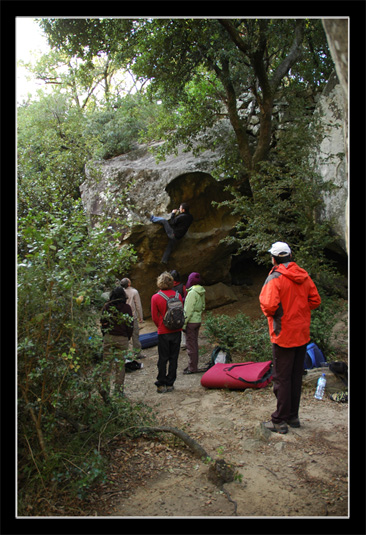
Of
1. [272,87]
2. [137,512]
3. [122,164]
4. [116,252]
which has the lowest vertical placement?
[137,512]

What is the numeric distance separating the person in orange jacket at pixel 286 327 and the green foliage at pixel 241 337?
2.48 m

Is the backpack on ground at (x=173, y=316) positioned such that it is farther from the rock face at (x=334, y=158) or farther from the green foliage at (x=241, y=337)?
the rock face at (x=334, y=158)

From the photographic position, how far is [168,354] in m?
6.79

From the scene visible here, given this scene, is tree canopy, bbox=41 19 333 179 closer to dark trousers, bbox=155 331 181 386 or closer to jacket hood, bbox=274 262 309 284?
dark trousers, bbox=155 331 181 386

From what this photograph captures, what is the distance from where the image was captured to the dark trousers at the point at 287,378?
15.6ft

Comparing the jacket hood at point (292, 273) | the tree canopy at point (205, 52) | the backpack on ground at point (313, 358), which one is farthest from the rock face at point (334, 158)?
the jacket hood at point (292, 273)

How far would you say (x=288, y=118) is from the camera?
11203mm

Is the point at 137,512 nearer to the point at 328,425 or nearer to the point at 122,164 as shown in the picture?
the point at 328,425

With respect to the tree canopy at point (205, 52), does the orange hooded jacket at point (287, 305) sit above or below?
below

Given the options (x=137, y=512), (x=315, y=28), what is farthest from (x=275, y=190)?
(x=137, y=512)

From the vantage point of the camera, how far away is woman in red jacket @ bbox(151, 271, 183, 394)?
21.9 ft

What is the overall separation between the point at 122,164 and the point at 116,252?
929 centimetres

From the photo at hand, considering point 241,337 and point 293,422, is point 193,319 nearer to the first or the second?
point 241,337

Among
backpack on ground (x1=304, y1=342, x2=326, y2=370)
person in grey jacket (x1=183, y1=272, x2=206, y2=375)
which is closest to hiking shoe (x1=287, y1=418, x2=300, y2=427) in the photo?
backpack on ground (x1=304, y1=342, x2=326, y2=370)
